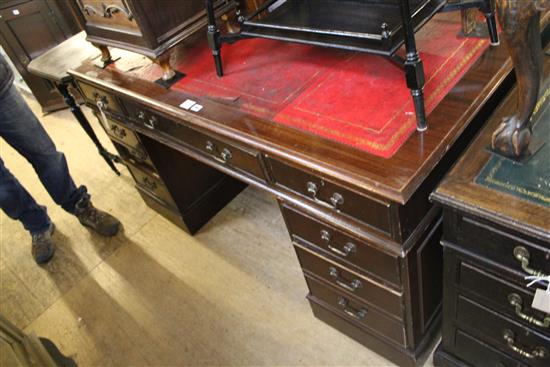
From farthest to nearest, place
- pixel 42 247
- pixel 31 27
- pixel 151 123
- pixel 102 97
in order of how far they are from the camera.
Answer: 1. pixel 31 27
2. pixel 42 247
3. pixel 102 97
4. pixel 151 123

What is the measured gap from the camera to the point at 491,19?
3.59 ft

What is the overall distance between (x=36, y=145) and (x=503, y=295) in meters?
1.90

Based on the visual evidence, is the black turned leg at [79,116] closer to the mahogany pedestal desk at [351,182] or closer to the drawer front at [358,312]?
the mahogany pedestal desk at [351,182]

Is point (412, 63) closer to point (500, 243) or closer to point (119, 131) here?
point (500, 243)

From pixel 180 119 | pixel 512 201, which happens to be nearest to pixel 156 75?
pixel 180 119

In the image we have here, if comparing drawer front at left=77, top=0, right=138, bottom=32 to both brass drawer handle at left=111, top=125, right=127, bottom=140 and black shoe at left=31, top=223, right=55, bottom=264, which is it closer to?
brass drawer handle at left=111, top=125, right=127, bottom=140

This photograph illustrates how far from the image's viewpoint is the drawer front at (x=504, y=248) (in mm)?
861

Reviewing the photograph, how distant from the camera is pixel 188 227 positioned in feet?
→ 6.95

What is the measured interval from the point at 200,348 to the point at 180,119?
0.90m

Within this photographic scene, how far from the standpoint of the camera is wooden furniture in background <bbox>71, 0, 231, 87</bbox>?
132cm

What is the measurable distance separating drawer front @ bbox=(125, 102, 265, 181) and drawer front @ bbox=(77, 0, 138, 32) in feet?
0.87

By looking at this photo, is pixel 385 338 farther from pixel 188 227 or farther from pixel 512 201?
pixel 188 227

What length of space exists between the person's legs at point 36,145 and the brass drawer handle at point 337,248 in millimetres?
A: 1442

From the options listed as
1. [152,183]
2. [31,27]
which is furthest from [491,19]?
[31,27]
